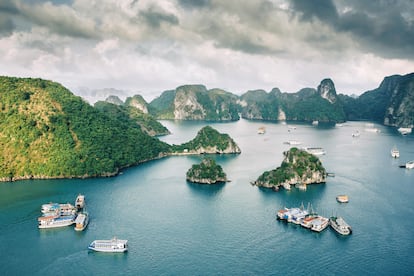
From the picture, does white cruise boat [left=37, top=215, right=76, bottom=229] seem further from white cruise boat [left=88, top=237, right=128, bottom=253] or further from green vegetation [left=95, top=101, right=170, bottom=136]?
green vegetation [left=95, top=101, right=170, bottom=136]

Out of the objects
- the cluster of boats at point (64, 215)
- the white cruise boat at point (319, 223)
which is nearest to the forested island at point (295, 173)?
the white cruise boat at point (319, 223)

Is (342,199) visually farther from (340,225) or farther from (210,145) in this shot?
(210,145)

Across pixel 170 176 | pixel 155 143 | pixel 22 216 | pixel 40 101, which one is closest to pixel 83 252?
pixel 22 216

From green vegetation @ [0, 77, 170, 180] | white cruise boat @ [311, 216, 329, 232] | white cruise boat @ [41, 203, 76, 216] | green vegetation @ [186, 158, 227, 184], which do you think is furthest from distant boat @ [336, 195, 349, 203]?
green vegetation @ [0, 77, 170, 180]

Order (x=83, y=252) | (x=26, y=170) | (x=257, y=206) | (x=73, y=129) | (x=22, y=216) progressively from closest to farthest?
1. (x=83, y=252)
2. (x=22, y=216)
3. (x=257, y=206)
4. (x=26, y=170)
5. (x=73, y=129)

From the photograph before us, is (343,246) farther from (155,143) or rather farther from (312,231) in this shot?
(155,143)

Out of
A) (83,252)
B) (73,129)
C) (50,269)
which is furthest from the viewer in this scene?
(73,129)
